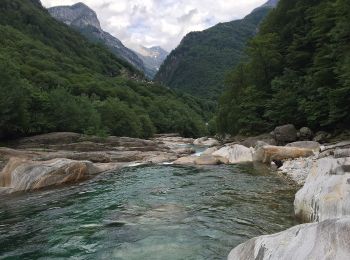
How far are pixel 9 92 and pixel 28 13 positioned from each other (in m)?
156

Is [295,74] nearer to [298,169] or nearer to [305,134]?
[305,134]

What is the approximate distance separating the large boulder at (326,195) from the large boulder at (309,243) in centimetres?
308

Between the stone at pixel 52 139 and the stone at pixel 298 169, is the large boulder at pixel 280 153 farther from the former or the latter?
the stone at pixel 52 139

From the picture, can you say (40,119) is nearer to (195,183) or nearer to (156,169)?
(156,169)

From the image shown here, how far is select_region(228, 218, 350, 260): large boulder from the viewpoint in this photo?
21.9 feet

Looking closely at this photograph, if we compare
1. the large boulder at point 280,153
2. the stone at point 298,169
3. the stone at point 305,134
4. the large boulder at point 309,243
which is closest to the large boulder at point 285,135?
the stone at point 305,134

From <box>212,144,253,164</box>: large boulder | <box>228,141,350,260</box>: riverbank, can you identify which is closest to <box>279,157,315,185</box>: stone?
<box>212,144,253,164</box>: large boulder

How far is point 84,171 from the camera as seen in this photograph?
27938 millimetres

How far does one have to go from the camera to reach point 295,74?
53.7 metres

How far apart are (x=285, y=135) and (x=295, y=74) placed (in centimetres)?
1350

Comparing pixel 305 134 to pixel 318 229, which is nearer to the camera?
pixel 318 229

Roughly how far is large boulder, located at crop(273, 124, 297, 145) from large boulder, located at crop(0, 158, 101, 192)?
24605mm

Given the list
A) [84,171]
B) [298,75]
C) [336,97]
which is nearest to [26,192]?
[84,171]

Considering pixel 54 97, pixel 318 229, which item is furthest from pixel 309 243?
pixel 54 97
